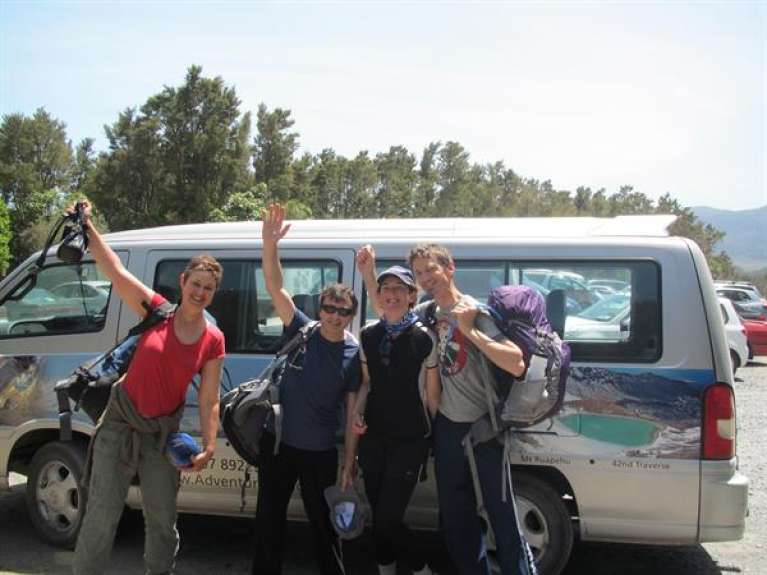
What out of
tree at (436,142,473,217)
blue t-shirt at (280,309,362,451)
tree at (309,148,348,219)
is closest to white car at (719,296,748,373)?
blue t-shirt at (280,309,362,451)

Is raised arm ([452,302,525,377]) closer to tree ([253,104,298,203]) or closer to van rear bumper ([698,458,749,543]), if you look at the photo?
van rear bumper ([698,458,749,543])

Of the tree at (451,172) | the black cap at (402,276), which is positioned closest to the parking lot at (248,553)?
the black cap at (402,276)

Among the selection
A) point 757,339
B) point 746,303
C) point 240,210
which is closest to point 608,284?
point 757,339

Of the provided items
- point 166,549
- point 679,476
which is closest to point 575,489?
point 679,476

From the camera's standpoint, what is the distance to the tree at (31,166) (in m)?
38.0

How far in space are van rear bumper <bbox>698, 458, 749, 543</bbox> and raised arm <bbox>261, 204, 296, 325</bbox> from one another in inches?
88.3

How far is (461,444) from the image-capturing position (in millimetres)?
3363

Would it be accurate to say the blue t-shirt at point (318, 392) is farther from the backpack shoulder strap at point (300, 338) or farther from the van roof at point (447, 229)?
the van roof at point (447, 229)

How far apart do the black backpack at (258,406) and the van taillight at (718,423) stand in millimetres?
2022

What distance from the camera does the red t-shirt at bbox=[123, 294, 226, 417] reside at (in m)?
3.29

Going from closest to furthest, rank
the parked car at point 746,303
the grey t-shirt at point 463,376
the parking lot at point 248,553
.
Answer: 1. the grey t-shirt at point 463,376
2. the parking lot at point 248,553
3. the parked car at point 746,303

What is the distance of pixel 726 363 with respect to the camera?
3531 mm

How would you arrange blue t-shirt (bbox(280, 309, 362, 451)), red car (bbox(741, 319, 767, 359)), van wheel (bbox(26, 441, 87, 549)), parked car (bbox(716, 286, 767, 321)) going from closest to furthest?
blue t-shirt (bbox(280, 309, 362, 451))
van wheel (bbox(26, 441, 87, 549))
red car (bbox(741, 319, 767, 359))
parked car (bbox(716, 286, 767, 321))

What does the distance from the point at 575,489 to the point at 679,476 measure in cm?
52
